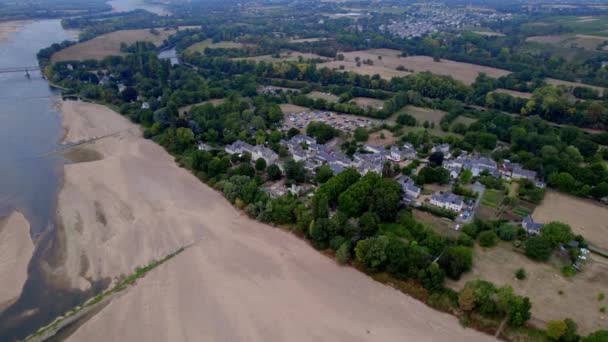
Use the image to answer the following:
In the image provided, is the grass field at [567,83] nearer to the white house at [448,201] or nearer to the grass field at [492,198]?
the grass field at [492,198]

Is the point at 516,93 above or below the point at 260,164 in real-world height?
above

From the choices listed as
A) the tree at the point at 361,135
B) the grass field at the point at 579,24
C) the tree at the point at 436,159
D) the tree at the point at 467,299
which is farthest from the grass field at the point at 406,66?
the tree at the point at 467,299

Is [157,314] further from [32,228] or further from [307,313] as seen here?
[32,228]

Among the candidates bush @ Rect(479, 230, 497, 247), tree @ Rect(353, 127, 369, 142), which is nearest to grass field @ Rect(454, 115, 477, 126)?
tree @ Rect(353, 127, 369, 142)

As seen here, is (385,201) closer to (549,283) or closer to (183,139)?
(549,283)

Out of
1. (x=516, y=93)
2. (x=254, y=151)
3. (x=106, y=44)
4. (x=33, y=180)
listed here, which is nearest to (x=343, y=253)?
(x=254, y=151)

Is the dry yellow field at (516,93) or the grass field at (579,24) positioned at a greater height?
the grass field at (579,24)

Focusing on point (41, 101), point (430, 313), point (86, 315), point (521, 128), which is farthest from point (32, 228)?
point (521, 128)
